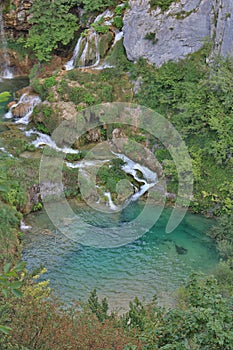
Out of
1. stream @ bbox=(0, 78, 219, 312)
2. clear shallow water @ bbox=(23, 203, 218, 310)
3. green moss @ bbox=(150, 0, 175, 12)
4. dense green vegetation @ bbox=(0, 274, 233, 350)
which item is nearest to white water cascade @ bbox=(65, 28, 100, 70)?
green moss @ bbox=(150, 0, 175, 12)

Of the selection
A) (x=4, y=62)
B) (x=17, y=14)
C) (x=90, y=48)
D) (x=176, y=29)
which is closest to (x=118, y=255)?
(x=176, y=29)

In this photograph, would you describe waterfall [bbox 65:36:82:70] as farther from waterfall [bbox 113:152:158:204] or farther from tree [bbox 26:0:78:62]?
waterfall [bbox 113:152:158:204]

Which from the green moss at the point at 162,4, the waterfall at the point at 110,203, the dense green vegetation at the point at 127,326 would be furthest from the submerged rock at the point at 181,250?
the green moss at the point at 162,4

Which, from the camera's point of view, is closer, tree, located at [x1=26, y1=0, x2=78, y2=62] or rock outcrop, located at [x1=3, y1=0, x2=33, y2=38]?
tree, located at [x1=26, y1=0, x2=78, y2=62]

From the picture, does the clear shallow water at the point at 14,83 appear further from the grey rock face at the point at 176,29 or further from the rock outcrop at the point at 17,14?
the grey rock face at the point at 176,29

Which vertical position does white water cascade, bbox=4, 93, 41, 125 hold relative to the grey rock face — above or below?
below

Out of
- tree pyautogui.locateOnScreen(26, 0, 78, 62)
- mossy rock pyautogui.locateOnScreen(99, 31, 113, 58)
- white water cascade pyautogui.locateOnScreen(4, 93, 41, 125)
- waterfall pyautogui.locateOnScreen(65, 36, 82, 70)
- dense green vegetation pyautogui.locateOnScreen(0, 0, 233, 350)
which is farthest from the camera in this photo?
tree pyautogui.locateOnScreen(26, 0, 78, 62)

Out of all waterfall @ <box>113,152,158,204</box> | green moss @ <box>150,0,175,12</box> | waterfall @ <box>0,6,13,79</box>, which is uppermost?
green moss @ <box>150,0,175,12</box>

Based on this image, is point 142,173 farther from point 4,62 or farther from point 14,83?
point 4,62
